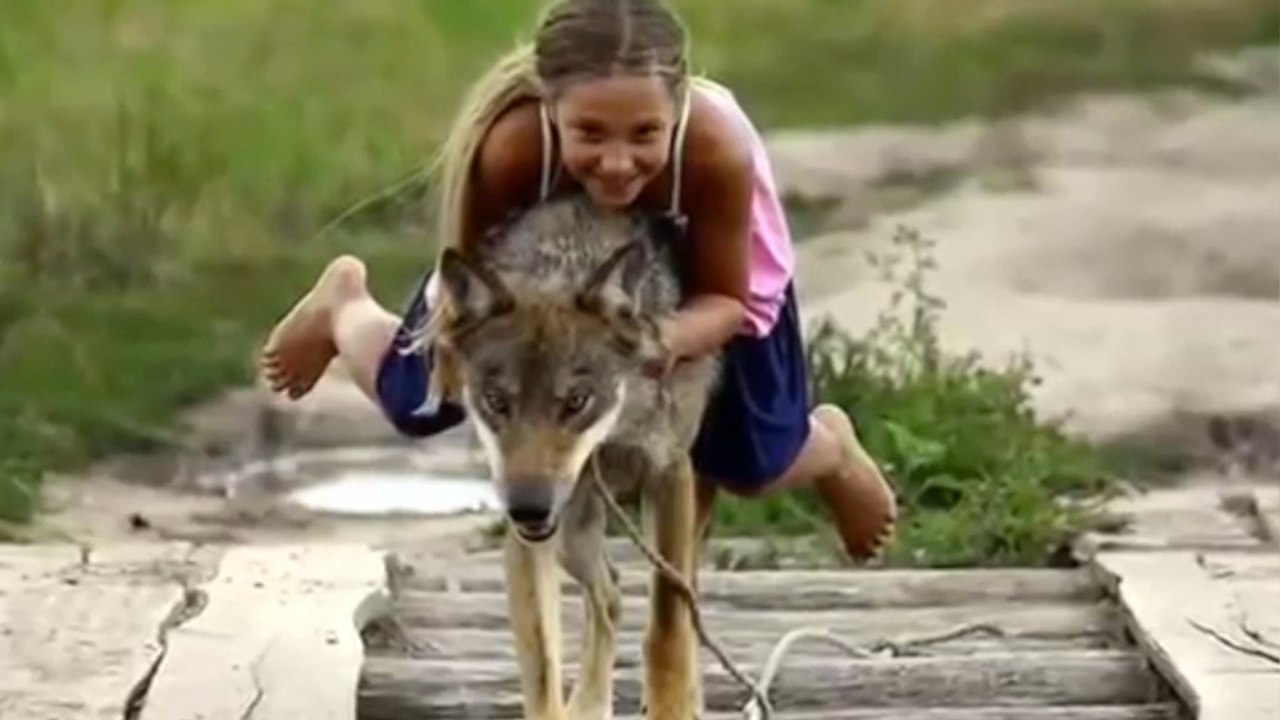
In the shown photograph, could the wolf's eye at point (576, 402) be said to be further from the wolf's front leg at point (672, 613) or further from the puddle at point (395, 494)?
the puddle at point (395, 494)

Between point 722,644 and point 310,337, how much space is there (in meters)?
0.85

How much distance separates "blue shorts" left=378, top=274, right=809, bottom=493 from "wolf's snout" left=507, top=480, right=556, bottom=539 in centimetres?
60

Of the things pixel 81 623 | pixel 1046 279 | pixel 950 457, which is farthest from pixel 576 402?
pixel 1046 279

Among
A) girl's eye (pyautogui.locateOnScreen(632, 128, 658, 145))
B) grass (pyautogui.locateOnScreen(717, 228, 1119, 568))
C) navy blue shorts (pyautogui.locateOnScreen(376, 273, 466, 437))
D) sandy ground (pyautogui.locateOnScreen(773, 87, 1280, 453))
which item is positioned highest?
girl's eye (pyautogui.locateOnScreen(632, 128, 658, 145))

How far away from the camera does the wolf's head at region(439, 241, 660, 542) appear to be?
3891 millimetres

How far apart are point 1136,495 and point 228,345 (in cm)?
279

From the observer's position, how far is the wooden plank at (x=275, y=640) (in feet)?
15.7

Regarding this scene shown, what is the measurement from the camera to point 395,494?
7.66m

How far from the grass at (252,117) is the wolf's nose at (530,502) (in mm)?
3000

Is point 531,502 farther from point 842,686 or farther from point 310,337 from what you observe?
point 310,337

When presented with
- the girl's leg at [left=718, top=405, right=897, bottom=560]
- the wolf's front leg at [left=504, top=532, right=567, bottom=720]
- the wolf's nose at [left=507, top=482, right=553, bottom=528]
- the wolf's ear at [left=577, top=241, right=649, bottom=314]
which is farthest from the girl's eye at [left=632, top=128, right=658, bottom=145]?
the girl's leg at [left=718, top=405, right=897, bottom=560]

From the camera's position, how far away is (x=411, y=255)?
9.57m

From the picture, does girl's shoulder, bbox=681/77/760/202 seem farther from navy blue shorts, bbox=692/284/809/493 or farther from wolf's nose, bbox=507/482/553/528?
wolf's nose, bbox=507/482/553/528

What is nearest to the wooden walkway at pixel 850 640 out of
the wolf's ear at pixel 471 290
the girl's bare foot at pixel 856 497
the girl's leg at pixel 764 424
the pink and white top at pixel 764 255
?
the girl's bare foot at pixel 856 497
